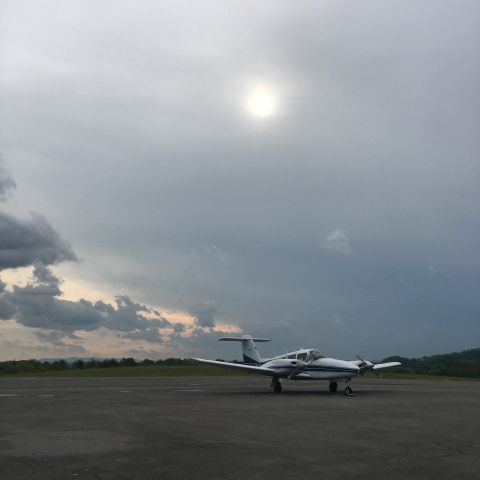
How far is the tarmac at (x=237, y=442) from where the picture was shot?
9961mm

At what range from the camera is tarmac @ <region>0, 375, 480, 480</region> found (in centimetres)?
996

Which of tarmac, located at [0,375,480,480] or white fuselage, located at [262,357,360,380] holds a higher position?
white fuselage, located at [262,357,360,380]

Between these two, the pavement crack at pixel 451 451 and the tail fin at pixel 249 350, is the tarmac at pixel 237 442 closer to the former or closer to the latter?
the pavement crack at pixel 451 451

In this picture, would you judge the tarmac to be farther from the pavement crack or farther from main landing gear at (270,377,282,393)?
main landing gear at (270,377,282,393)

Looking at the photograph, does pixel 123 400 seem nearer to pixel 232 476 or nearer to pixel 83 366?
pixel 232 476

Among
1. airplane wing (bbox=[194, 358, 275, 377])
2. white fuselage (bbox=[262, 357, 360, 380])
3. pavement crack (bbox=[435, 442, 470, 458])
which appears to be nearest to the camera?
pavement crack (bbox=[435, 442, 470, 458])

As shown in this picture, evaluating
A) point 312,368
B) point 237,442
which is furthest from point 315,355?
point 237,442

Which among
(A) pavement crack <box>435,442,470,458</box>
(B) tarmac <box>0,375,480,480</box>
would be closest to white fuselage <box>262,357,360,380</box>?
(B) tarmac <box>0,375,480,480</box>

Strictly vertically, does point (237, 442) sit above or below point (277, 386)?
below

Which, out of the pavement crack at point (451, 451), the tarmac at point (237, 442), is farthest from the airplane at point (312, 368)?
the pavement crack at point (451, 451)

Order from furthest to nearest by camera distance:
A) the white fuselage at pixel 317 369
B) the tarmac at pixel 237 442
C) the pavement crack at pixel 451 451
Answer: the white fuselage at pixel 317 369 → the pavement crack at pixel 451 451 → the tarmac at pixel 237 442

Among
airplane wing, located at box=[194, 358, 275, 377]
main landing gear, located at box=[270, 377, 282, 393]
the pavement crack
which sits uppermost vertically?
airplane wing, located at box=[194, 358, 275, 377]

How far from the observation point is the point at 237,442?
43.1ft

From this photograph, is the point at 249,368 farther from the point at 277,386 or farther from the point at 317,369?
the point at 317,369
